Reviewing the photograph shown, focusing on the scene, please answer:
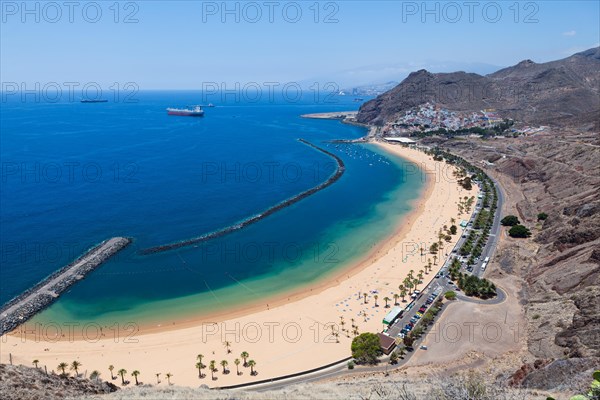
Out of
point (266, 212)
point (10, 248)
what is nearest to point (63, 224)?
point (10, 248)

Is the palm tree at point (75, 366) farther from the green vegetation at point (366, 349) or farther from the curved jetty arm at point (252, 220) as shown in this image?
the curved jetty arm at point (252, 220)

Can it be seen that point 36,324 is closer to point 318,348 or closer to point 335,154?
point 318,348

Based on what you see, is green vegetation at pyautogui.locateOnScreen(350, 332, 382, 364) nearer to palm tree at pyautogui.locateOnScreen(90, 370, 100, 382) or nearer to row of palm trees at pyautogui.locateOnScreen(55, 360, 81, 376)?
palm tree at pyautogui.locateOnScreen(90, 370, 100, 382)

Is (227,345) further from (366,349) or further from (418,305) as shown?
(418,305)

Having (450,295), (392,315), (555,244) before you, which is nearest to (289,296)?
(392,315)

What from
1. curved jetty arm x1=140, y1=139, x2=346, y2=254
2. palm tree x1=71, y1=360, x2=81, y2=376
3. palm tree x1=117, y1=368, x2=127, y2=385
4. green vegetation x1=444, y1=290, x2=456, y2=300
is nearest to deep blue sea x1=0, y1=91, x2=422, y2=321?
curved jetty arm x1=140, y1=139, x2=346, y2=254

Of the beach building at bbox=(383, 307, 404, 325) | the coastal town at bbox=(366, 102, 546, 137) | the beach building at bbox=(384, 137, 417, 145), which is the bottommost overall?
the beach building at bbox=(383, 307, 404, 325)
